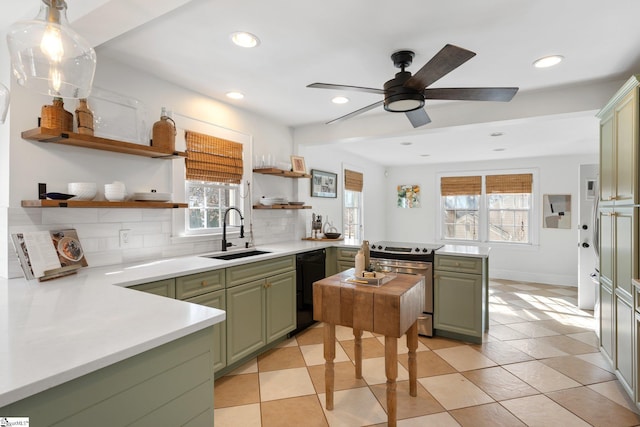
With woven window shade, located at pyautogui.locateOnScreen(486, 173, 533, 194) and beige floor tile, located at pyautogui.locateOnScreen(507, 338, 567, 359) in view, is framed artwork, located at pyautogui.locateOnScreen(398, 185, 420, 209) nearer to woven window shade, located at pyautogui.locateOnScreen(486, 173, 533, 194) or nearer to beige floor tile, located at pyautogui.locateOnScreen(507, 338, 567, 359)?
woven window shade, located at pyautogui.locateOnScreen(486, 173, 533, 194)

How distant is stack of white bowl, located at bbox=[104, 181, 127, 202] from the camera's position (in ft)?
7.36

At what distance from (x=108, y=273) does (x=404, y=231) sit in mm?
6471

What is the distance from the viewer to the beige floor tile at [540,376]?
2.47 metres

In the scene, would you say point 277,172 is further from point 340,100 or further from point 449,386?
point 449,386

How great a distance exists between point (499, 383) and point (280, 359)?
1.81 metres

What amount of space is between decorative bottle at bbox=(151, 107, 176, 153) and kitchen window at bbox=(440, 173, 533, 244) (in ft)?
19.6

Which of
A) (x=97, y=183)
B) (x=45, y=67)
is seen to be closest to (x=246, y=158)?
(x=97, y=183)

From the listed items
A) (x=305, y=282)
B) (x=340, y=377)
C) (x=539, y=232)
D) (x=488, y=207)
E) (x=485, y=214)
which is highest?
(x=488, y=207)

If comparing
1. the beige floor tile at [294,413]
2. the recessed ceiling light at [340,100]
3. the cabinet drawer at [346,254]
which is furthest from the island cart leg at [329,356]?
the recessed ceiling light at [340,100]

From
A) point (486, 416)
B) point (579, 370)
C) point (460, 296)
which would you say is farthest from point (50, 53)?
point (579, 370)

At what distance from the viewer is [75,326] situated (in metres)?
1.15

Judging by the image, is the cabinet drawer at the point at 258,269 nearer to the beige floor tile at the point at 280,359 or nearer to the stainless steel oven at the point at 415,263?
the beige floor tile at the point at 280,359

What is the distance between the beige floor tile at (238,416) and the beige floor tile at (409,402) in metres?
0.86

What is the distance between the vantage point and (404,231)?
760 cm
